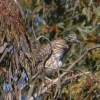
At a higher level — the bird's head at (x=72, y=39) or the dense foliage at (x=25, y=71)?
the dense foliage at (x=25, y=71)

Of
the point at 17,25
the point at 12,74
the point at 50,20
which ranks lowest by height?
the point at 50,20

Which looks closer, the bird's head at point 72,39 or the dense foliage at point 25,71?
the dense foliage at point 25,71

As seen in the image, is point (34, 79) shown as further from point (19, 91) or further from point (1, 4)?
point (1, 4)

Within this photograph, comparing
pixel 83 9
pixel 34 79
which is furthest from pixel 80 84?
pixel 83 9

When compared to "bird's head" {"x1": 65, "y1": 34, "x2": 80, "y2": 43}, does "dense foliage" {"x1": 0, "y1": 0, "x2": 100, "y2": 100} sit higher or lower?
higher

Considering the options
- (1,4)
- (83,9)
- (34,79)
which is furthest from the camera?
(83,9)

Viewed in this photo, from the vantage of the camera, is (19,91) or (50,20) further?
(50,20)

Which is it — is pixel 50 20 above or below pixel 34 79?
below

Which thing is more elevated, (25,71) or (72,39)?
(25,71)

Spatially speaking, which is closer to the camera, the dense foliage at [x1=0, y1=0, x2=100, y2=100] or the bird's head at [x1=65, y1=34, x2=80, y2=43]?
the dense foliage at [x1=0, y1=0, x2=100, y2=100]

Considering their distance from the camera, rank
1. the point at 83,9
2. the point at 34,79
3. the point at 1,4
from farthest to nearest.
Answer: the point at 83,9 < the point at 34,79 < the point at 1,4

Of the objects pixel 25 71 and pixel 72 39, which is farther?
pixel 72 39
